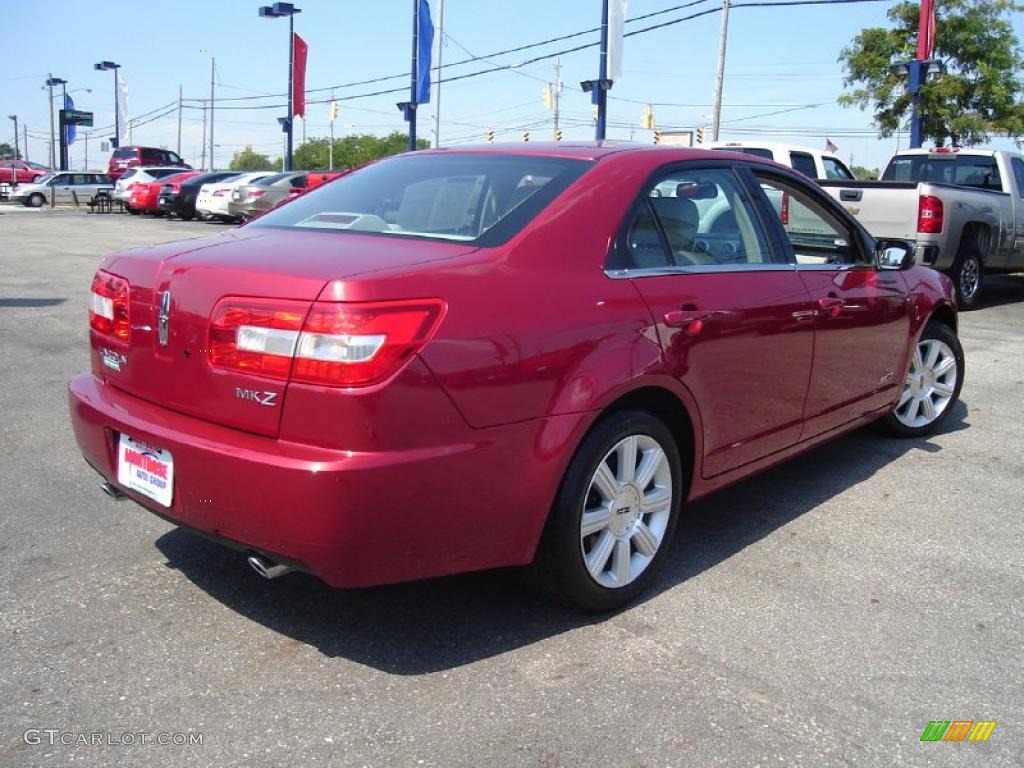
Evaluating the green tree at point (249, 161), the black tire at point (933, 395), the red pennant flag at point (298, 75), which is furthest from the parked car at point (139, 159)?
the green tree at point (249, 161)

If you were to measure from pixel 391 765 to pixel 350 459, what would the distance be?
0.78 meters

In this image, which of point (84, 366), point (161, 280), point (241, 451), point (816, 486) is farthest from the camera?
point (84, 366)

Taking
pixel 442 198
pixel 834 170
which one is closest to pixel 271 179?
pixel 834 170

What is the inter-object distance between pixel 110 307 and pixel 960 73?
26.1m

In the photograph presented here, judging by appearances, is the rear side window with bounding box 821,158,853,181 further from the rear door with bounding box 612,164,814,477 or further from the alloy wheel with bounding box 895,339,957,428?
the rear door with bounding box 612,164,814,477

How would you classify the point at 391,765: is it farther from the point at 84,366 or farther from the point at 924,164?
the point at 924,164

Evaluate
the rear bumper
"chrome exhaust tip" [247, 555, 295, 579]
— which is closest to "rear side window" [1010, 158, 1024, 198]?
the rear bumper

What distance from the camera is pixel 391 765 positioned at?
242 cm

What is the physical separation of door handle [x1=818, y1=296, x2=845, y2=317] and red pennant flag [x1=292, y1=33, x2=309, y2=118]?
109 feet

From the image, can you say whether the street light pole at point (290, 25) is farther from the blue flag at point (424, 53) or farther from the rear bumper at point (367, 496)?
the rear bumper at point (367, 496)

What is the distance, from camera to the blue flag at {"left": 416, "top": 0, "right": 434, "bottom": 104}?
26861 mm

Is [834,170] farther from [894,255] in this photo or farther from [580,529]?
[580,529]

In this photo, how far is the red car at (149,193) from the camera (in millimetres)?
30250

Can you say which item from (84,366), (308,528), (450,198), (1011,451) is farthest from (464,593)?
(84,366)
